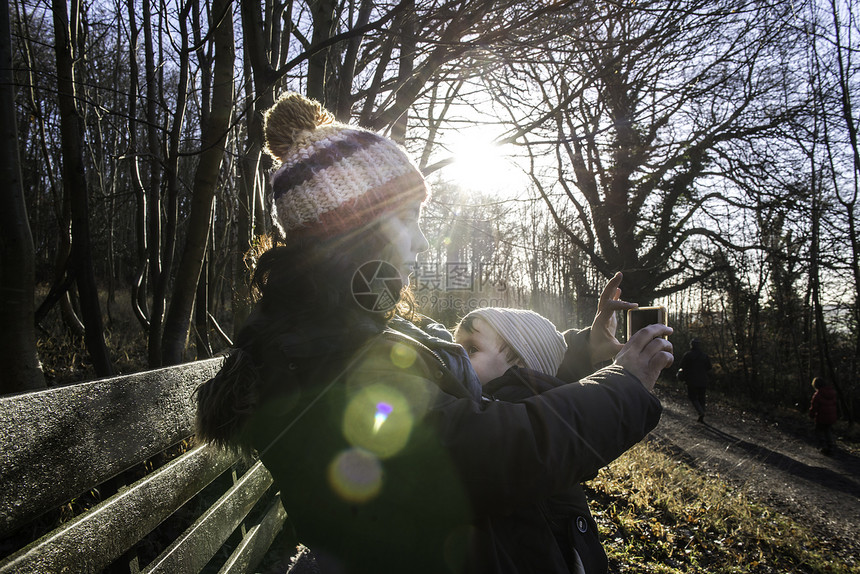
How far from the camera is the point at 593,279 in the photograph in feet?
83.3

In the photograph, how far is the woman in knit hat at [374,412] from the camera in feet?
3.41

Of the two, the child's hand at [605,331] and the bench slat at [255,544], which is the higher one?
the child's hand at [605,331]

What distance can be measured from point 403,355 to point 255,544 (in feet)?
6.53

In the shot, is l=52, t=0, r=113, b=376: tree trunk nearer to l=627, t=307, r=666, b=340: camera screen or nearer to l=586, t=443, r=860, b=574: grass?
l=627, t=307, r=666, b=340: camera screen

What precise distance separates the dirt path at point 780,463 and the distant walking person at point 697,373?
586 mm

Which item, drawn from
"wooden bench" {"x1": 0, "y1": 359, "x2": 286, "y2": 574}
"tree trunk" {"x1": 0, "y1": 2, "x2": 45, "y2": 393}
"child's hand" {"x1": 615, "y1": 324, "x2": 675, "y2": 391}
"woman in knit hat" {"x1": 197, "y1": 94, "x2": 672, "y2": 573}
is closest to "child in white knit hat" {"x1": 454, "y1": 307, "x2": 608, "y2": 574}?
"woman in knit hat" {"x1": 197, "y1": 94, "x2": 672, "y2": 573}

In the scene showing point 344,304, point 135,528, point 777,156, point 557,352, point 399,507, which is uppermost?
point 777,156

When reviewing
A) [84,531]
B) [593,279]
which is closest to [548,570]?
[84,531]

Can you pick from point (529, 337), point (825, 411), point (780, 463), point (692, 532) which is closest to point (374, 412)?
point (529, 337)

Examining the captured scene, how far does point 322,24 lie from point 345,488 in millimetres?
4022

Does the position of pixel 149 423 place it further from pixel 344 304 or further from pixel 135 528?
pixel 344 304

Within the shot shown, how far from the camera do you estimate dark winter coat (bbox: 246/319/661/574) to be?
3.38 feet

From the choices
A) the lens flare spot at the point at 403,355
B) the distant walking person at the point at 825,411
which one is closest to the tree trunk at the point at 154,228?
the lens flare spot at the point at 403,355

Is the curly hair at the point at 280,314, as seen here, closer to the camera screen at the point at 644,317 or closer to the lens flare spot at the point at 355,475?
the lens flare spot at the point at 355,475
